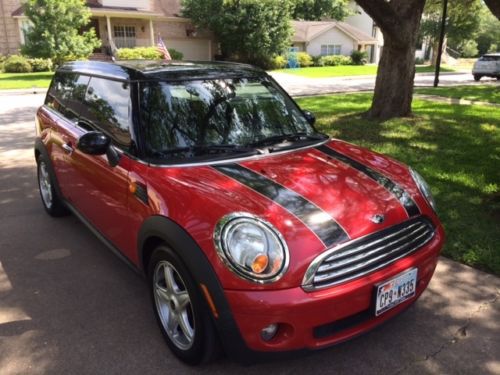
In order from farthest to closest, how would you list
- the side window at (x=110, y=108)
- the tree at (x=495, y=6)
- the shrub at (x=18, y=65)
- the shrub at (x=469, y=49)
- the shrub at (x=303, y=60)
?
the shrub at (x=469, y=49) → the shrub at (x=303, y=60) → the shrub at (x=18, y=65) → the tree at (x=495, y=6) → the side window at (x=110, y=108)

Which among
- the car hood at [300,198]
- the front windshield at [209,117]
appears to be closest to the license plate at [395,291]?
the car hood at [300,198]

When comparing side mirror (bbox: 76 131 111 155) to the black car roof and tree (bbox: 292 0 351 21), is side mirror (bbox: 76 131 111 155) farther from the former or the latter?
tree (bbox: 292 0 351 21)

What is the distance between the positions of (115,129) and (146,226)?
0.98 metres

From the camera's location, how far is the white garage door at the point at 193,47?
125 feet

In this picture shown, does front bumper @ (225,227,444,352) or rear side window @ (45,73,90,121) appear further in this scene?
rear side window @ (45,73,90,121)

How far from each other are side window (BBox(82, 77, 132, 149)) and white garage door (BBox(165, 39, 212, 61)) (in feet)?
116

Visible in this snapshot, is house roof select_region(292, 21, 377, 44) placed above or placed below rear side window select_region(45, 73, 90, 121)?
above

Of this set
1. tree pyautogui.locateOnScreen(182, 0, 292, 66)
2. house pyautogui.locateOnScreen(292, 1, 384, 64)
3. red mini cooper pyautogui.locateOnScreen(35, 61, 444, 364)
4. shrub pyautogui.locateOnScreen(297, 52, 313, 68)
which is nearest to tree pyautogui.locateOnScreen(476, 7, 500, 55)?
house pyautogui.locateOnScreen(292, 1, 384, 64)

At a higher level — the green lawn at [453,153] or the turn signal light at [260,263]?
the turn signal light at [260,263]

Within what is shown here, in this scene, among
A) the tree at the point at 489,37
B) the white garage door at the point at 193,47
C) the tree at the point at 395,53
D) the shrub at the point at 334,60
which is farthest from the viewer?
the tree at the point at 489,37

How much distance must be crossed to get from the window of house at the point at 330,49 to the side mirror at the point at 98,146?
44.4 meters

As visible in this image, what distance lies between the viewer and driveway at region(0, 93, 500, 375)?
2.72 m

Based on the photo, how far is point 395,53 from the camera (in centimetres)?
944

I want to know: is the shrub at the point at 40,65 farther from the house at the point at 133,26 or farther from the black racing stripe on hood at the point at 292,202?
the black racing stripe on hood at the point at 292,202
